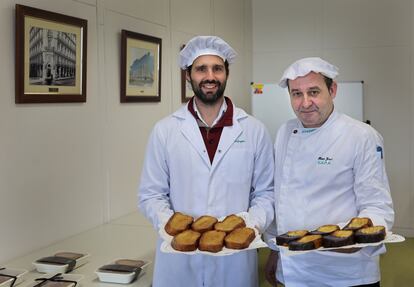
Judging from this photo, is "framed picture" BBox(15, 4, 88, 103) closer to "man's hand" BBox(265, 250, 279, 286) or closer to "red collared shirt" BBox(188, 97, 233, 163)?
"red collared shirt" BBox(188, 97, 233, 163)

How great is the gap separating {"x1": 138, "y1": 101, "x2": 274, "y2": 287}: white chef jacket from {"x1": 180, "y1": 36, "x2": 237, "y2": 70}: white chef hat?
9.4 inches

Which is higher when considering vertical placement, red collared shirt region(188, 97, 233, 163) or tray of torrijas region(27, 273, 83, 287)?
red collared shirt region(188, 97, 233, 163)

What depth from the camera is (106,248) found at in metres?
2.40

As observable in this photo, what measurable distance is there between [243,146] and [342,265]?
0.58m

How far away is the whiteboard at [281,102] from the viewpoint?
4.69m

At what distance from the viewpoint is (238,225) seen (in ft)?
5.65

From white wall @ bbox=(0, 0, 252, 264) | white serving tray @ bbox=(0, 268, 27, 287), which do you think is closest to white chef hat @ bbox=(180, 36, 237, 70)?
white wall @ bbox=(0, 0, 252, 264)

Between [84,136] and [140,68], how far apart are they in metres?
0.68

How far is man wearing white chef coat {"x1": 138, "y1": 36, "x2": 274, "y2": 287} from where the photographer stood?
6.36ft

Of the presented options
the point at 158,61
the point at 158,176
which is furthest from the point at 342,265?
the point at 158,61

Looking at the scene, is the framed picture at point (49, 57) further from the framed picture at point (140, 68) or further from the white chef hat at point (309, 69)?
the white chef hat at point (309, 69)

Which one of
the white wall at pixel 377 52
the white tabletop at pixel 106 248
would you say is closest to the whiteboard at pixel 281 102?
the white wall at pixel 377 52

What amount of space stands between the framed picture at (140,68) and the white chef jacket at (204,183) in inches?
41.2

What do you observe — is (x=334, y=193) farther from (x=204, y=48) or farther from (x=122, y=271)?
(x=122, y=271)
